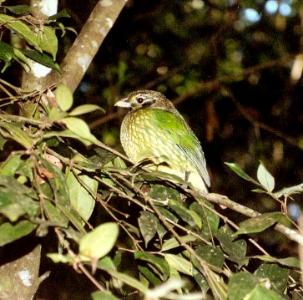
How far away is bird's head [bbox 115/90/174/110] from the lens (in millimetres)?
4410

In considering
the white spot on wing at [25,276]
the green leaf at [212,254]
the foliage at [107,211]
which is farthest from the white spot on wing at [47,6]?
the green leaf at [212,254]

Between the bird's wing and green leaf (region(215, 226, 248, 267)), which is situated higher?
green leaf (region(215, 226, 248, 267))

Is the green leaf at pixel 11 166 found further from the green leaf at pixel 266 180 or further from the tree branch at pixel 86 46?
the tree branch at pixel 86 46

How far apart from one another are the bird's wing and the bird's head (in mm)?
249

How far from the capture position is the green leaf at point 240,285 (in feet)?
5.39

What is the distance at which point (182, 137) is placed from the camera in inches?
161

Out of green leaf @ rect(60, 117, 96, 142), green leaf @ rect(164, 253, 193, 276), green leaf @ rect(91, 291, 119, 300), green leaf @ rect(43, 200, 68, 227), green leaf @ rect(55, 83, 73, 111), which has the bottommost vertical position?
green leaf @ rect(164, 253, 193, 276)

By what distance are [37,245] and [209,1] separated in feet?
16.0

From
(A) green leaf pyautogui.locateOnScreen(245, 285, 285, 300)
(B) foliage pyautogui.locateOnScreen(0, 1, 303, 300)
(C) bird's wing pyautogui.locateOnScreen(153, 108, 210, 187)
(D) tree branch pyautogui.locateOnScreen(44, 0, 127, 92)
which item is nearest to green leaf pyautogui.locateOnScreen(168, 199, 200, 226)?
(B) foliage pyautogui.locateOnScreen(0, 1, 303, 300)

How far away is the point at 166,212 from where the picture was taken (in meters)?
2.06

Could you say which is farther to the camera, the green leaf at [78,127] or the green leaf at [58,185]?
the green leaf at [58,185]

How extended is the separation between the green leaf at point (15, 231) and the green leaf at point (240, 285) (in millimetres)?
515

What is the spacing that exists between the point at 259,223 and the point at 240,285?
10.7 inches

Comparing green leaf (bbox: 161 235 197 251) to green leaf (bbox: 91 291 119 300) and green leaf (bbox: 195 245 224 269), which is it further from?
green leaf (bbox: 91 291 119 300)
